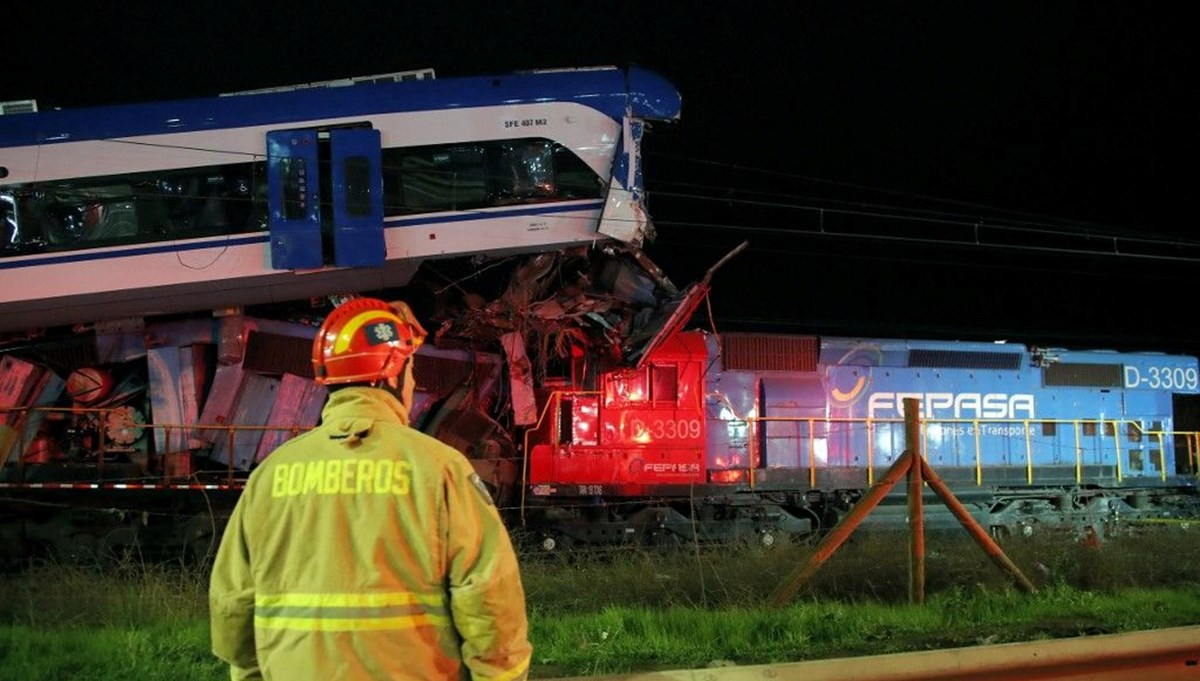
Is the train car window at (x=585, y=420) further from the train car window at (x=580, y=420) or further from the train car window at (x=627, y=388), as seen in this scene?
the train car window at (x=627, y=388)

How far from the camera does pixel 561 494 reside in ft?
39.6

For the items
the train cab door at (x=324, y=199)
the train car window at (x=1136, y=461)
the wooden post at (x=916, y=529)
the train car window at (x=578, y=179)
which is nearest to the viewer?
the wooden post at (x=916, y=529)

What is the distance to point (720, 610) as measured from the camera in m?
7.04

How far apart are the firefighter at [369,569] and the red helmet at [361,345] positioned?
0.60 ft

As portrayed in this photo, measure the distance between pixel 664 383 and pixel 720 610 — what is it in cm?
614

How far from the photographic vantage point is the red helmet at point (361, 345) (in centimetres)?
251

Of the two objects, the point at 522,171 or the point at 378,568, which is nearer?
the point at 378,568

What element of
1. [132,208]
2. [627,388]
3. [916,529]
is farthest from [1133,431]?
[132,208]

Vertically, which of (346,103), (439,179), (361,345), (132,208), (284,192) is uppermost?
(346,103)

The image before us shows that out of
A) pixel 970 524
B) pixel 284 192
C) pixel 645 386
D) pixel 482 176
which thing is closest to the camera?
pixel 970 524

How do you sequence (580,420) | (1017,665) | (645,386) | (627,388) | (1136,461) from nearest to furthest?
(1017,665)
(580,420)
(627,388)
(645,386)
(1136,461)

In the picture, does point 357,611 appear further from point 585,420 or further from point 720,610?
point 585,420

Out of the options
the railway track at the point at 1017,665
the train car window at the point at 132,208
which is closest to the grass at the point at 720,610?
the railway track at the point at 1017,665

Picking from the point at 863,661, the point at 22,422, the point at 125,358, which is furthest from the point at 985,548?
the point at 22,422
